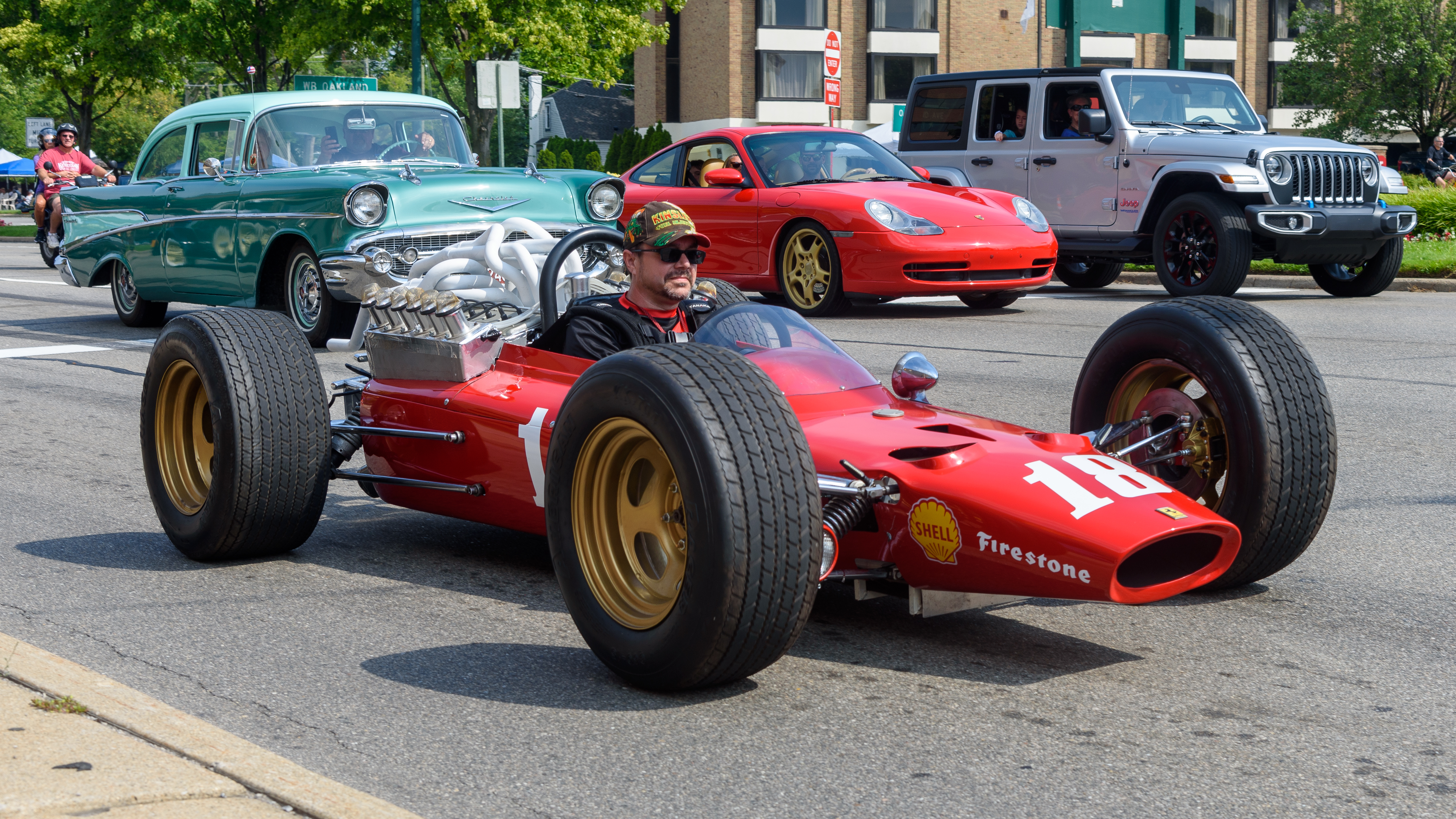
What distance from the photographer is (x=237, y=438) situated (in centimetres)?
499

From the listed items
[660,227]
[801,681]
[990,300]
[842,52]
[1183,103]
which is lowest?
[801,681]

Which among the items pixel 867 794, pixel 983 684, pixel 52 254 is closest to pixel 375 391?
pixel 983 684

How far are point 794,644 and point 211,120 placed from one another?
9.74m

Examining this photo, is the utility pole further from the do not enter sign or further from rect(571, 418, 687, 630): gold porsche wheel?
rect(571, 418, 687, 630): gold porsche wheel

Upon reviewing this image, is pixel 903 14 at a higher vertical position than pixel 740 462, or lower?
higher

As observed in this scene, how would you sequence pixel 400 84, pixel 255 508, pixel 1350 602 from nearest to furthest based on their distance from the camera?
1. pixel 1350 602
2. pixel 255 508
3. pixel 400 84

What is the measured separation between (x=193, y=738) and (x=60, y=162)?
64.5 feet

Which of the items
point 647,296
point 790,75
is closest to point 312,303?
point 647,296

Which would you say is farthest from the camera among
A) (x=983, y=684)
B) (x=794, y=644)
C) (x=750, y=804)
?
(x=794, y=644)

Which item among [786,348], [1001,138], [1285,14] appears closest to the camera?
[786,348]

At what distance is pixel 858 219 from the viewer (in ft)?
41.8

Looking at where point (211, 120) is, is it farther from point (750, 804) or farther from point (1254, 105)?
point (1254, 105)

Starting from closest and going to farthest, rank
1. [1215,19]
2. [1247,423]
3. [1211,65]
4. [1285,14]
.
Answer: [1247,423], [1215,19], [1211,65], [1285,14]

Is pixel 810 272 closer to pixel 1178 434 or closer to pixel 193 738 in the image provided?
pixel 1178 434
